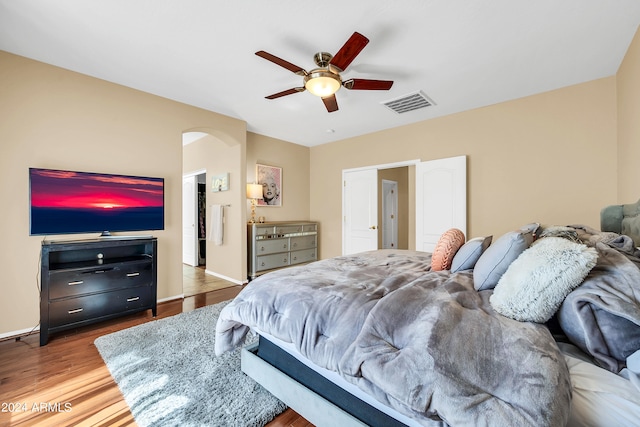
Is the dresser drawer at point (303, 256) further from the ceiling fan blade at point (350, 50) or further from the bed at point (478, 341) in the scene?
the ceiling fan blade at point (350, 50)

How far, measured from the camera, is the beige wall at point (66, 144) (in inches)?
96.7

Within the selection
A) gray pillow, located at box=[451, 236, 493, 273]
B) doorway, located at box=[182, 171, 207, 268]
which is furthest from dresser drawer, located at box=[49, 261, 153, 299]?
gray pillow, located at box=[451, 236, 493, 273]

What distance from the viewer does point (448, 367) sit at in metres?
0.88

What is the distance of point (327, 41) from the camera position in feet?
7.32

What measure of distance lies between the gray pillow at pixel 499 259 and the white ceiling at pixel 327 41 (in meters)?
1.67

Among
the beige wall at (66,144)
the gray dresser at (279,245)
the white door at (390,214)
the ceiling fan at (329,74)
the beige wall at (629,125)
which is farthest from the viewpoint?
the white door at (390,214)

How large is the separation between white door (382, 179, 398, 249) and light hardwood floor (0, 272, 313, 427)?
197 inches

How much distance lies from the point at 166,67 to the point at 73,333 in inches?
110

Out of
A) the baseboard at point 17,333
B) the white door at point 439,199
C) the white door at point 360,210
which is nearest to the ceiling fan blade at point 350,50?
the white door at point 439,199

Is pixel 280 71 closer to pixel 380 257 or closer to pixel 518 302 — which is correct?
pixel 380 257

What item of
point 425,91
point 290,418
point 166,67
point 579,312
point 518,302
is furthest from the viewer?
point 425,91

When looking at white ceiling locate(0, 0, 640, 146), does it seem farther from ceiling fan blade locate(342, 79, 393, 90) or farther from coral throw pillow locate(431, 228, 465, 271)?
coral throw pillow locate(431, 228, 465, 271)

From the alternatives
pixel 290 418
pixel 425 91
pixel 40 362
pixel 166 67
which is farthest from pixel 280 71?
pixel 40 362

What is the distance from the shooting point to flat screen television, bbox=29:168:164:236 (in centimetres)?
248
